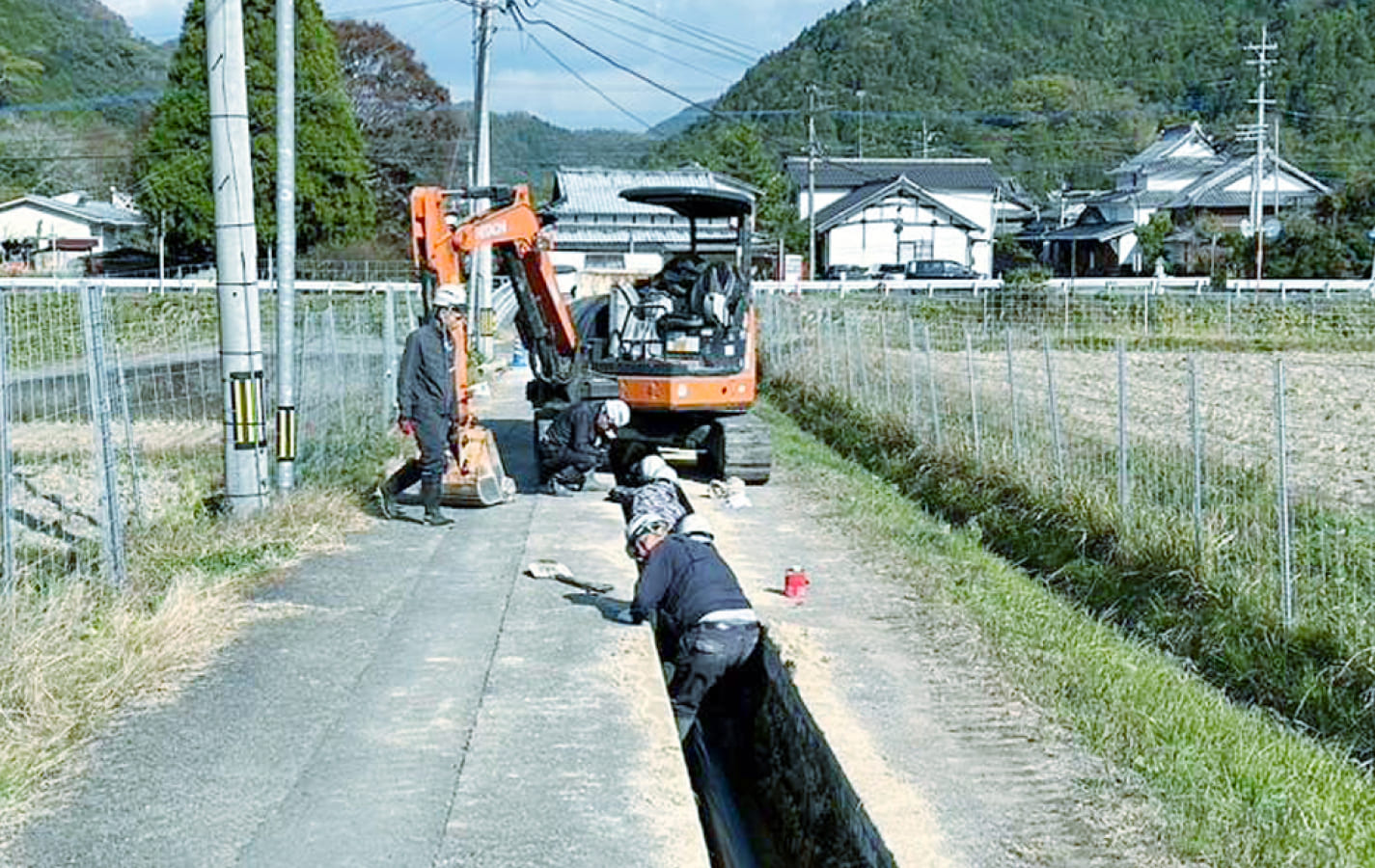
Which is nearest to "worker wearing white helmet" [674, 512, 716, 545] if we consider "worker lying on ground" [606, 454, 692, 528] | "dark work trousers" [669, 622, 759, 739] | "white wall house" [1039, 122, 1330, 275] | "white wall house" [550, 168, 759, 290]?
"worker lying on ground" [606, 454, 692, 528]

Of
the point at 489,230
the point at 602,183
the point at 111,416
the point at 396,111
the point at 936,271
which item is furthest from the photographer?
the point at 396,111

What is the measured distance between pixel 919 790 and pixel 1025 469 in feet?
23.6

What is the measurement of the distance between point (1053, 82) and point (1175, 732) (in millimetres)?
114836

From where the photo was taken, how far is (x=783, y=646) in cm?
940

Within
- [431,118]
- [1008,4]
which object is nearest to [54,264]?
[431,118]

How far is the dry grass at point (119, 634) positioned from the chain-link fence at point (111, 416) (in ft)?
1.23

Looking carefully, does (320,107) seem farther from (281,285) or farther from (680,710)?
(680,710)

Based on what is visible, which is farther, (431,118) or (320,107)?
(431,118)

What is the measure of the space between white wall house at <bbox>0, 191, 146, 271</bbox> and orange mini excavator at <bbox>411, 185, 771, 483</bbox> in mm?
47988

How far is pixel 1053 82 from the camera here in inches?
4599

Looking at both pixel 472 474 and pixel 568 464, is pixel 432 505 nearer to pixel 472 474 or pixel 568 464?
pixel 472 474

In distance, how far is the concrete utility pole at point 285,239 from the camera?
13.0m

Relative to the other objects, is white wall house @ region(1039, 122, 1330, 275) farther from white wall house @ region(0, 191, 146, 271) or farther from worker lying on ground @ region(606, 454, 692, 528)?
worker lying on ground @ region(606, 454, 692, 528)

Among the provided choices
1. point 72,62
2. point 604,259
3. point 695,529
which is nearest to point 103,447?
point 695,529
